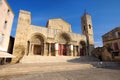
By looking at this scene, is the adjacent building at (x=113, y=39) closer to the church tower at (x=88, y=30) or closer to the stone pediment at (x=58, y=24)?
the church tower at (x=88, y=30)

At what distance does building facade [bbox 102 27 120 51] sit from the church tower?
3.82 m

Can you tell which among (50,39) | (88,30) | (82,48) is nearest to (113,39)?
(88,30)

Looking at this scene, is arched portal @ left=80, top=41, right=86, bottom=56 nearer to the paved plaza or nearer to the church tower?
the church tower

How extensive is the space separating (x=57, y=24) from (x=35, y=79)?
20.6 m

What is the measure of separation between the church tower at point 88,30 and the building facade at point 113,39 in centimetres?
382

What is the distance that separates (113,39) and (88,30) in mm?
7043

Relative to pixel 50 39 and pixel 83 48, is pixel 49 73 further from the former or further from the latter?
pixel 83 48

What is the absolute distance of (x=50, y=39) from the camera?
1834 centimetres

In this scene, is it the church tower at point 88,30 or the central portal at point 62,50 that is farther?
the church tower at point 88,30

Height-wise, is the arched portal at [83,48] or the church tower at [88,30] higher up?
the church tower at [88,30]

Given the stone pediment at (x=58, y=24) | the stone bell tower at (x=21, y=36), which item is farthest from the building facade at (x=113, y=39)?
the stone bell tower at (x=21, y=36)

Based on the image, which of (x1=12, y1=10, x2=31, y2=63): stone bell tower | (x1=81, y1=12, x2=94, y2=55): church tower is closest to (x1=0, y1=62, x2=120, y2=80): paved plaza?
(x1=12, y1=10, x2=31, y2=63): stone bell tower

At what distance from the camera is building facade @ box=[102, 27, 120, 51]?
65.9ft

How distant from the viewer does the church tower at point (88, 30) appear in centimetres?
2347
